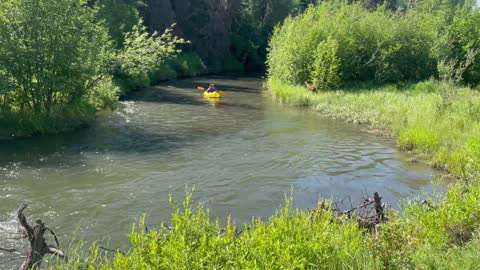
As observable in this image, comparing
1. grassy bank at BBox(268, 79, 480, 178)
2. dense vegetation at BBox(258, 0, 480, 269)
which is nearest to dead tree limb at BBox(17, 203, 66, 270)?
grassy bank at BBox(268, 79, 480, 178)

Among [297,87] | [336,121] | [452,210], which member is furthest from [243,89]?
[452,210]

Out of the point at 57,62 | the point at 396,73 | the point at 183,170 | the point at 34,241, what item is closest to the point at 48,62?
the point at 57,62

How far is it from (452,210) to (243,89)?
32.4m

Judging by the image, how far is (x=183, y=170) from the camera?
13789 millimetres

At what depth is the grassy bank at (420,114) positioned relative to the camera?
14766 millimetres

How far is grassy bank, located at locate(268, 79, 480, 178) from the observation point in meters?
14.8

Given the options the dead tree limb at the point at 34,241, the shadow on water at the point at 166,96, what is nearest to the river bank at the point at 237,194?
the dead tree limb at the point at 34,241

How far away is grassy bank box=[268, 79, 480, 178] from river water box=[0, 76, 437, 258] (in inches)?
→ 38.0

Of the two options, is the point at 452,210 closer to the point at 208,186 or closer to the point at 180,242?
the point at 180,242

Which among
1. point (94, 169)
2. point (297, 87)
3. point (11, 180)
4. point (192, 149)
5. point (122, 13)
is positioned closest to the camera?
point (11, 180)

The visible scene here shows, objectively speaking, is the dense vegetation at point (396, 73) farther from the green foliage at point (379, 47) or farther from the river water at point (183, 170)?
the river water at point (183, 170)

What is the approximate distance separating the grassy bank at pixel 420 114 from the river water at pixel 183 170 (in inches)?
38.0

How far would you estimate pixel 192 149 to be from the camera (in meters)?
16.5

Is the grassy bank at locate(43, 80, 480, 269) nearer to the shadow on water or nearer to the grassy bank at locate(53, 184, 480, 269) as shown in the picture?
the grassy bank at locate(53, 184, 480, 269)
